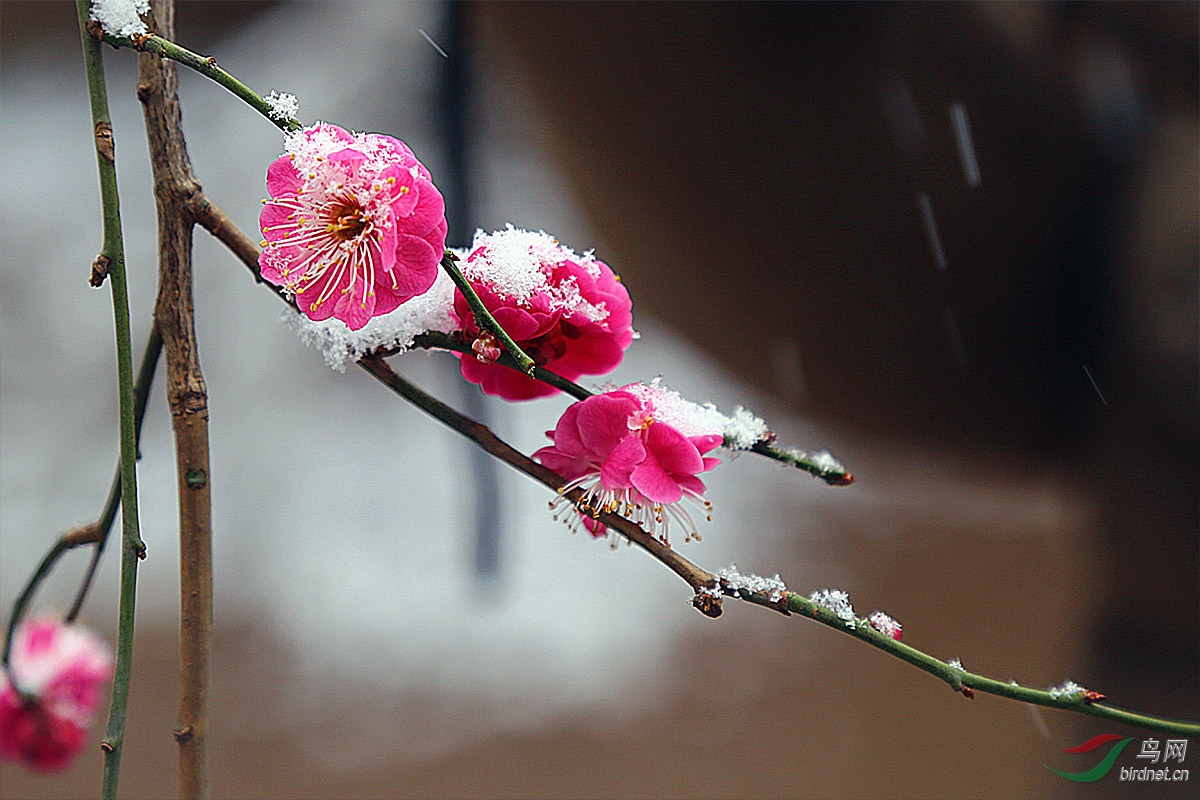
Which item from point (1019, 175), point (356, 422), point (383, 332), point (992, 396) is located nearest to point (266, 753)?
point (356, 422)

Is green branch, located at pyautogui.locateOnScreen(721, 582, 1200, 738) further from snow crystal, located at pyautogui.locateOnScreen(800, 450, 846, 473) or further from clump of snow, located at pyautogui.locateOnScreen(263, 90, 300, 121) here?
clump of snow, located at pyautogui.locateOnScreen(263, 90, 300, 121)

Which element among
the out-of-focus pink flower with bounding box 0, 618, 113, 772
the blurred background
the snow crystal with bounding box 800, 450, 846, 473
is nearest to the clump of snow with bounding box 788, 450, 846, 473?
the snow crystal with bounding box 800, 450, 846, 473

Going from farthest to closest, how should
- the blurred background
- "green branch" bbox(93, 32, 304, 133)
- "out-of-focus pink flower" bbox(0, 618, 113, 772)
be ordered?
1. the blurred background
2. "out-of-focus pink flower" bbox(0, 618, 113, 772)
3. "green branch" bbox(93, 32, 304, 133)

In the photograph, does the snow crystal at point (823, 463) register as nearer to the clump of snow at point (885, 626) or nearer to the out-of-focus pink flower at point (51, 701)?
the clump of snow at point (885, 626)

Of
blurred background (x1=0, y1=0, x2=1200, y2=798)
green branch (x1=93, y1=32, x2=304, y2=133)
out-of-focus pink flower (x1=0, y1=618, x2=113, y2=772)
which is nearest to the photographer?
green branch (x1=93, y1=32, x2=304, y2=133)

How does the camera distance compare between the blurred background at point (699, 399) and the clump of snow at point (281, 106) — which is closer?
the clump of snow at point (281, 106)

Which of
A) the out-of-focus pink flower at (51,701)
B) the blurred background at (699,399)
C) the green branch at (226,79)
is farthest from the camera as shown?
the blurred background at (699,399)

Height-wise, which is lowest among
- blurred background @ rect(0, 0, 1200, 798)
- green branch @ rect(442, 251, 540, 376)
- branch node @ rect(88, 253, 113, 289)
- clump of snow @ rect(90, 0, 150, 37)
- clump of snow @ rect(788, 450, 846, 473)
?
branch node @ rect(88, 253, 113, 289)

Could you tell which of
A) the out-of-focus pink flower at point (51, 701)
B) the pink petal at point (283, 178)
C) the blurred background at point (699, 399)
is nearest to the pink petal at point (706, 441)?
the pink petal at point (283, 178)
